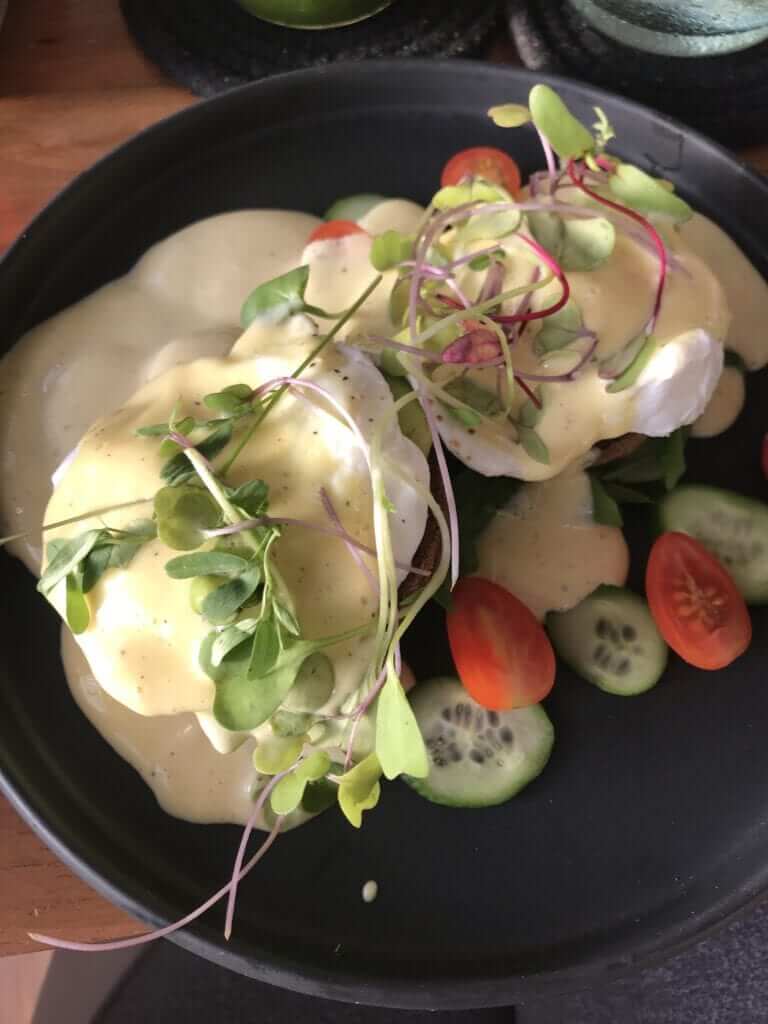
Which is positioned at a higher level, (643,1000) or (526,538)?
(526,538)

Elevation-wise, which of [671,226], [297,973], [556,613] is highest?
[671,226]

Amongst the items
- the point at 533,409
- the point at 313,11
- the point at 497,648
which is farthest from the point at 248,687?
the point at 313,11

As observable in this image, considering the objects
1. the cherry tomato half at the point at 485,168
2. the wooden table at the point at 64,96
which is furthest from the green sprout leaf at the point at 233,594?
the wooden table at the point at 64,96

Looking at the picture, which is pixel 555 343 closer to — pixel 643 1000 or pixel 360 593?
pixel 360 593

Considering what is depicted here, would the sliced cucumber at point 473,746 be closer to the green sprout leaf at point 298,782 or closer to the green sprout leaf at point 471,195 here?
the green sprout leaf at point 298,782

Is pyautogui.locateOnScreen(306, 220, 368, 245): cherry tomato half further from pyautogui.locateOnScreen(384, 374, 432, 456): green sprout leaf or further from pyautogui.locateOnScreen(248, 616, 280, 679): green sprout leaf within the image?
pyautogui.locateOnScreen(248, 616, 280, 679): green sprout leaf

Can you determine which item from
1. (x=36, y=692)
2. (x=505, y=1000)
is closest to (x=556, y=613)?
(x=505, y=1000)

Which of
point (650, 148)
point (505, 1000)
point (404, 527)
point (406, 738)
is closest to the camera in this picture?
point (406, 738)

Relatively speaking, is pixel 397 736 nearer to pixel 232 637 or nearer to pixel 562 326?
pixel 232 637
